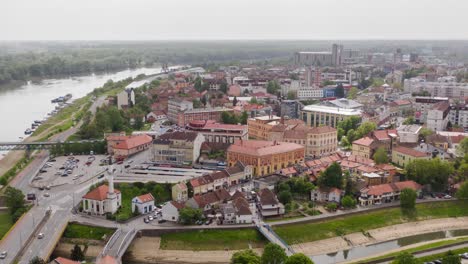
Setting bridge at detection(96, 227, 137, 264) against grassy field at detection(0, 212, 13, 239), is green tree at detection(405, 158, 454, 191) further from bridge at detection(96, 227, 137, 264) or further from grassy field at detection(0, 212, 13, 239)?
grassy field at detection(0, 212, 13, 239)

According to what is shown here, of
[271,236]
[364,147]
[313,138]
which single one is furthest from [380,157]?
[271,236]

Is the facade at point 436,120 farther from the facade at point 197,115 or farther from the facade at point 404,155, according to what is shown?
the facade at point 197,115

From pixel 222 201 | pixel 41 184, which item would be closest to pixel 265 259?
pixel 222 201

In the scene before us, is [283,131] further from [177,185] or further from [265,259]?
[265,259]

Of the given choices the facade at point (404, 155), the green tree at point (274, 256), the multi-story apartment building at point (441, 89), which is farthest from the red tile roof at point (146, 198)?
the multi-story apartment building at point (441, 89)

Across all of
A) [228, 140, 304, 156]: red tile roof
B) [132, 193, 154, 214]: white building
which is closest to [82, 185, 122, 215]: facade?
[132, 193, 154, 214]: white building
